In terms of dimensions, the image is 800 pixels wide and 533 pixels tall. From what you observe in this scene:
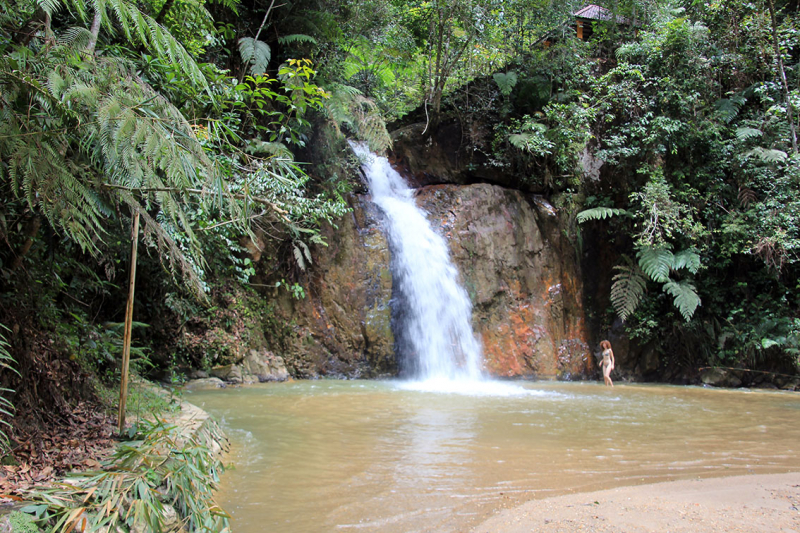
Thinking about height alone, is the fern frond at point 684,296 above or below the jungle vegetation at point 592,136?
below

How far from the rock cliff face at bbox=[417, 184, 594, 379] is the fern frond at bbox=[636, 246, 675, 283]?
1.86 metres

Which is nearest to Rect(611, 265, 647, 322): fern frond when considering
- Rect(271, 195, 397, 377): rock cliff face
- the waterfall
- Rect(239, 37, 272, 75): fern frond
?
the waterfall

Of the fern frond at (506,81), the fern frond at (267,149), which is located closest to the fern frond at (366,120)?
the fern frond at (267,149)

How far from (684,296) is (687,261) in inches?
→ 31.0

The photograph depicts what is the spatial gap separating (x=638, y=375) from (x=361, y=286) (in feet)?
22.7

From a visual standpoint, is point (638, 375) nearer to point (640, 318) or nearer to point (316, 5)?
point (640, 318)

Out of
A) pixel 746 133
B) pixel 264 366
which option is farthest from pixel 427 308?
pixel 746 133

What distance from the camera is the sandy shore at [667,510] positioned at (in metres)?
2.81

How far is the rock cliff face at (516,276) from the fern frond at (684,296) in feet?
7.13

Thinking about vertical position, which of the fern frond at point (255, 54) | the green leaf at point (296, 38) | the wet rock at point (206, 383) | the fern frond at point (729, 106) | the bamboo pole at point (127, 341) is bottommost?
the wet rock at point (206, 383)

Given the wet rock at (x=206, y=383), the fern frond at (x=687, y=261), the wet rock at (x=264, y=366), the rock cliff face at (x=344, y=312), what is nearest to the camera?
the wet rock at (x=206, y=383)

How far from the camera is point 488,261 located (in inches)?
476

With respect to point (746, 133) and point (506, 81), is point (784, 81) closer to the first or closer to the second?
point (746, 133)

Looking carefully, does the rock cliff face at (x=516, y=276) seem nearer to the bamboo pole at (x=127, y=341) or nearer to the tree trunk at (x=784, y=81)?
the tree trunk at (x=784, y=81)
